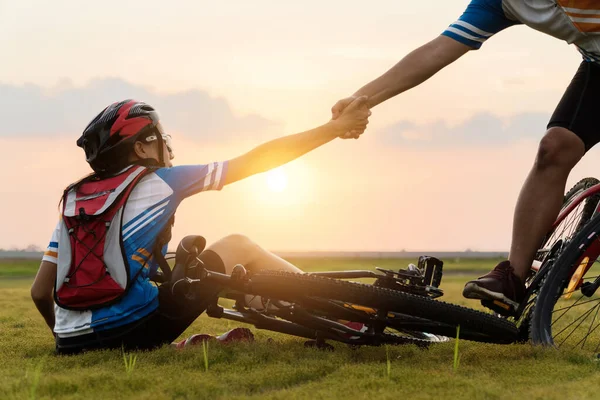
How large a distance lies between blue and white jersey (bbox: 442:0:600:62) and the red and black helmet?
1903 mm

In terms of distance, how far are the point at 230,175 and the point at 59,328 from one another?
4.31 ft

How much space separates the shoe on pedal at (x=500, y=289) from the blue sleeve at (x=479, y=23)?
1.34m

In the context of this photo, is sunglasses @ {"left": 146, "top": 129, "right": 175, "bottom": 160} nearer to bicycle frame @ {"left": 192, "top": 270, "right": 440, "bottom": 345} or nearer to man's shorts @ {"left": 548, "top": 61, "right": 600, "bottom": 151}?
bicycle frame @ {"left": 192, "top": 270, "right": 440, "bottom": 345}

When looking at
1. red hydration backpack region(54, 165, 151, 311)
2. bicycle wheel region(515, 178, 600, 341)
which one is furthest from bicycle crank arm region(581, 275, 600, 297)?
red hydration backpack region(54, 165, 151, 311)

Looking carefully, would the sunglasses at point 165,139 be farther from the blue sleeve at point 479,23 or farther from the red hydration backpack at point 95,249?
the blue sleeve at point 479,23

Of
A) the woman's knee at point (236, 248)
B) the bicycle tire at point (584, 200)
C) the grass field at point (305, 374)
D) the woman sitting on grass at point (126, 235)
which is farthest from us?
the bicycle tire at point (584, 200)

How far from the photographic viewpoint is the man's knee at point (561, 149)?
163 inches

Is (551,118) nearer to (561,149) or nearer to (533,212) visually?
(561,149)

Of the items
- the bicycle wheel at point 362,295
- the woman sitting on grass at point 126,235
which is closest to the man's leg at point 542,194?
the bicycle wheel at point 362,295

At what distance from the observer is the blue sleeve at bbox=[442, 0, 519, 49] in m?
4.21

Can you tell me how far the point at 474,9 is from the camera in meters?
4.27

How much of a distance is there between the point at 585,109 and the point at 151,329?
9.16 feet

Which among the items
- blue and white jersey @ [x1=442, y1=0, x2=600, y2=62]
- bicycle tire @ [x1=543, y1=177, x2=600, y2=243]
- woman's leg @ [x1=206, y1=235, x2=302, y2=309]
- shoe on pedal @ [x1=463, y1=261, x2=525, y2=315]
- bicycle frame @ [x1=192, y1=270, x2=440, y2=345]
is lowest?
bicycle frame @ [x1=192, y1=270, x2=440, y2=345]

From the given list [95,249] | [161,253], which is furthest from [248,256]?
[95,249]
